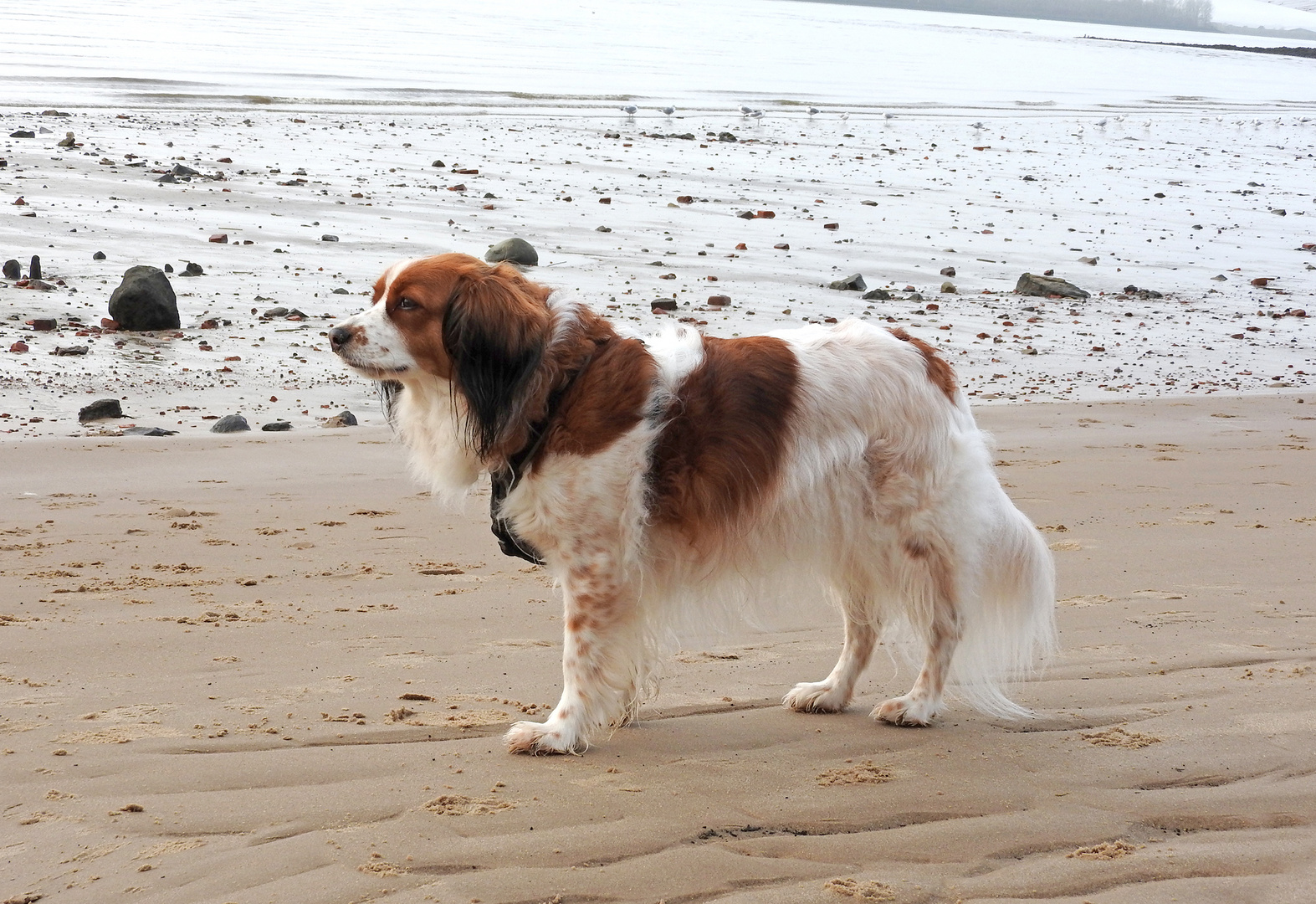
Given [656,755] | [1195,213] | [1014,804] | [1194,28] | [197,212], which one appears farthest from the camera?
[1194,28]

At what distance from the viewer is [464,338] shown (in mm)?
4148

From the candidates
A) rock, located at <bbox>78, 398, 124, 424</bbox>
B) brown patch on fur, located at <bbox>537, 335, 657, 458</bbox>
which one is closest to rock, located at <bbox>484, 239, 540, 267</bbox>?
rock, located at <bbox>78, 398, 124, 424</bbox>

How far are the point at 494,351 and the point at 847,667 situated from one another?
5.81 feet

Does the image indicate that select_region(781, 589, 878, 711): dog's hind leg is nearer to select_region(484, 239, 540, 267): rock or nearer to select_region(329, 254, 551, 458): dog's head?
select_region(329, 254, 551, 458): dog's head

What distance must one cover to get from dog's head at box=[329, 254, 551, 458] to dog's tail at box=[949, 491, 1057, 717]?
5.67 ft

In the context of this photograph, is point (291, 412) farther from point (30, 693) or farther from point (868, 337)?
point (868, 337)

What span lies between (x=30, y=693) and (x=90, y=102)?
2220cm

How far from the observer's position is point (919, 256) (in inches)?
593

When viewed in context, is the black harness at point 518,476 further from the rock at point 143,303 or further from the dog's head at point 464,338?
the rock at point 143,303

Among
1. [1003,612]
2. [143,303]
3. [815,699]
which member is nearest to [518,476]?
[815,699]

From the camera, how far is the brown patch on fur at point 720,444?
4.16m

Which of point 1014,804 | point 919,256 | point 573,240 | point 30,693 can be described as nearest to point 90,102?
point 573,240

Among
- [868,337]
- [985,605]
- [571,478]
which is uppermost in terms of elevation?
[868,337]

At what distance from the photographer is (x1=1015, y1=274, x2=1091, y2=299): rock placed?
13.8m
